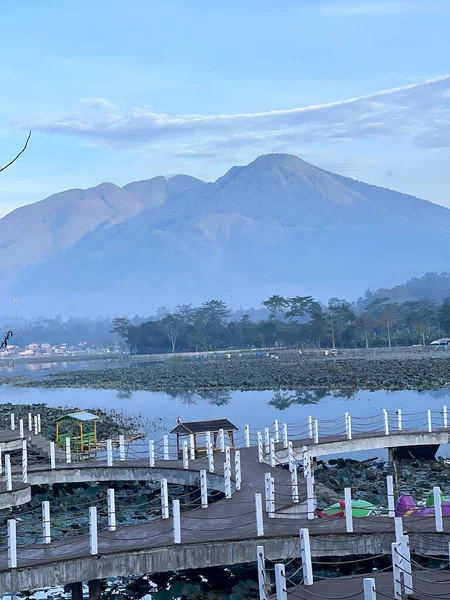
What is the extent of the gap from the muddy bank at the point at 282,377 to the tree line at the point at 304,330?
27.6m

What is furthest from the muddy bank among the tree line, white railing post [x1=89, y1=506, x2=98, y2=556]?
white railing post [x1=89, y1=506, x2=98, y2=556]

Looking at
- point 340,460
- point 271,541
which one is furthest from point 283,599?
point 340,460

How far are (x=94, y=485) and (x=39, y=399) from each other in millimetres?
45225

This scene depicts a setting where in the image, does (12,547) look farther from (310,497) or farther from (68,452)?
(68,452)

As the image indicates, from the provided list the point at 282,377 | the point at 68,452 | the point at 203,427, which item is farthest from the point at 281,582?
the point at 282,377

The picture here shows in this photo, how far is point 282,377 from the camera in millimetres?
66500

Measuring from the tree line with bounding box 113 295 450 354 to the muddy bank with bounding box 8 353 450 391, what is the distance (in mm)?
27594

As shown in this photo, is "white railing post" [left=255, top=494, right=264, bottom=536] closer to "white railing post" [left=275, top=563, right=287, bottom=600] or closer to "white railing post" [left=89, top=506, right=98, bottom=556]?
"white railing post" [left=89, top=506, right=98, bottom=556]

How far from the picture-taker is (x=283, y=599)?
10867 mm

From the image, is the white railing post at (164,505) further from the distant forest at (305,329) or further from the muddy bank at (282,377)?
the distant forest at (305,329)

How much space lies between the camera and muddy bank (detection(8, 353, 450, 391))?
58219mm

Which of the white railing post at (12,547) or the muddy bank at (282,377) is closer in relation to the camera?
the white railing post at (12,547)

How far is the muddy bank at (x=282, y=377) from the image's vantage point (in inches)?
2292

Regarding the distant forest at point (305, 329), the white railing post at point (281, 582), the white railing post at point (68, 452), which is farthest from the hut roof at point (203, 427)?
the distant forest at point (305, 329)
